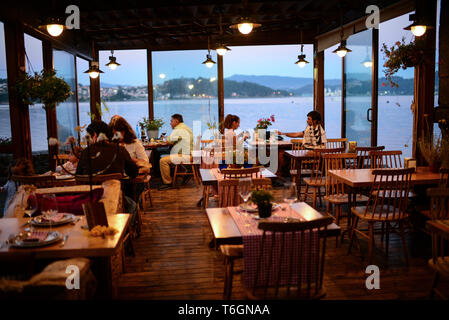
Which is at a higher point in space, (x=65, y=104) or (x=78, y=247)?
(x=65, y=104)

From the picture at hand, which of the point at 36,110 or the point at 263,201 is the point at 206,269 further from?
the point at 36,110

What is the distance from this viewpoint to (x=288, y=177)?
884cm

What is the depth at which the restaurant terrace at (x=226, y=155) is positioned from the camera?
2492 mm

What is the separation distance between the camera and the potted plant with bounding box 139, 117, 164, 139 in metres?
9.38

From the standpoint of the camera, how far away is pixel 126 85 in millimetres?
10766

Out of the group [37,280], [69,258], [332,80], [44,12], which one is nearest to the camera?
[37,280]

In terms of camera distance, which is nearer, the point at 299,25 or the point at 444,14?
the point at 444,14

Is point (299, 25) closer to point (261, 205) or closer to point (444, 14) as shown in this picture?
point (444, 14)

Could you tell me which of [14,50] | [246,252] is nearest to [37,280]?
[246,252]

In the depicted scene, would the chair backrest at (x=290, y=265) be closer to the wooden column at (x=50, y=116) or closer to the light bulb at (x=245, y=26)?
the light bulb at (x=245, y=26)

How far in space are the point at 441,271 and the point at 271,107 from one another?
815 centimetres

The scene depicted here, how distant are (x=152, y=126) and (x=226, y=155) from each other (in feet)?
15.0

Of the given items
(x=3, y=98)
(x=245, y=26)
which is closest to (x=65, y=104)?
(x=3, y=98)

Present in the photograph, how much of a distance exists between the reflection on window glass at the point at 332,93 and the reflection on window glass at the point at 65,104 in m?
5.72
